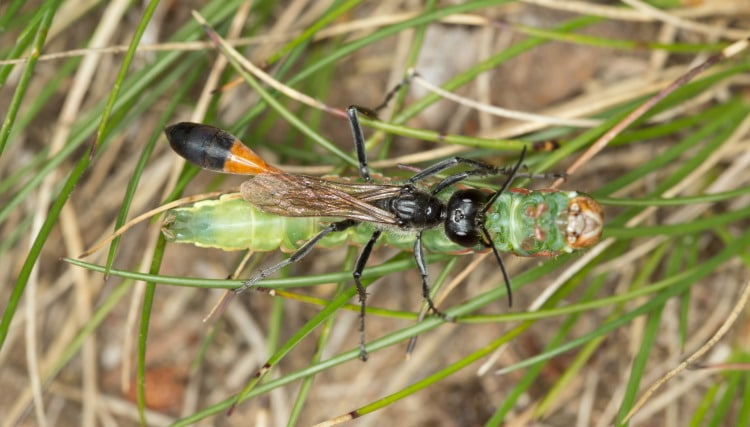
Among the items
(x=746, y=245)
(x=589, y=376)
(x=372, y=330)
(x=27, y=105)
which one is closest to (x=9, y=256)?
(x=27, y=105)

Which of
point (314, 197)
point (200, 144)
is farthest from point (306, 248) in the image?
point (200, 144)

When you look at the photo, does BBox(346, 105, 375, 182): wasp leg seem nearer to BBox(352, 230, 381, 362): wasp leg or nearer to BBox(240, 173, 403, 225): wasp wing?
BBox(240, 173, 403, 225): wasp wing

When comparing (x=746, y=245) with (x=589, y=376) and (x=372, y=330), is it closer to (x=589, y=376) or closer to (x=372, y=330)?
(x=589, y=376)

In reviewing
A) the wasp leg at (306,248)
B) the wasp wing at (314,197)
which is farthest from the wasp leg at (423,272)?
the wasp leg at (306,248)

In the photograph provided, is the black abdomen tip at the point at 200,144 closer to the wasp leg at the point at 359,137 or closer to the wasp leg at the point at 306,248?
the wasp leg at the point at 306,248

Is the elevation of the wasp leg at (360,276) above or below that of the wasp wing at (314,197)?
below

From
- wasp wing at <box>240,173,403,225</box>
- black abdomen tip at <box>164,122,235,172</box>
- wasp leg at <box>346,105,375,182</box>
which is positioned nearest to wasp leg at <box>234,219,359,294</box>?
wasp wing at <box>240,173,403,225</box>
